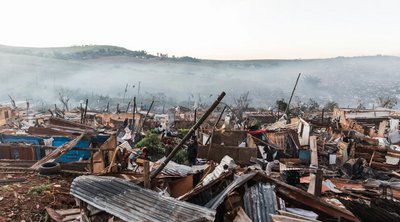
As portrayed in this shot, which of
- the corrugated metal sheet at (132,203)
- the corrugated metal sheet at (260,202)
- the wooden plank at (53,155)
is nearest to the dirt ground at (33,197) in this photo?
the wooden plank at (53,155)

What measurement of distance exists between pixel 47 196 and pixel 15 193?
2.55 feet

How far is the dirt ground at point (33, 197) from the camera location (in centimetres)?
611

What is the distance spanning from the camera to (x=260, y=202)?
193 inches

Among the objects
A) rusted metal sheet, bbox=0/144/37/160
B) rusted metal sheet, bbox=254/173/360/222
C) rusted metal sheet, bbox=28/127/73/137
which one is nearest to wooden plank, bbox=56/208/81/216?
rusted metal sheet, bbox=254/173/360/222

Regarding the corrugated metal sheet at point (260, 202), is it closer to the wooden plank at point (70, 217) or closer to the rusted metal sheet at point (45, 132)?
the wooden plank at point (70, 217)

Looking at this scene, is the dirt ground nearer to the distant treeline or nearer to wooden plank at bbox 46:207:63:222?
wooden plank at bbox 46:207:63:222

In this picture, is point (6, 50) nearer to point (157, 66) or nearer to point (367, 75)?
point (157, 66)

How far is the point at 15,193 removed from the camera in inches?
272

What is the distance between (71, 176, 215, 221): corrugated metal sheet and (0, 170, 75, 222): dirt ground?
1.90 metres

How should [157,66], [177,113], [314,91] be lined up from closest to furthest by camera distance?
1. [177,113]
2. [314,91]
3. [157,66]

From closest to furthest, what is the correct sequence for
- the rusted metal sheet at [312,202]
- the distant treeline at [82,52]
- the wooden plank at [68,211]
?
1. the rusted metal sheet at [312,202]
2. the wooden plank at [68,211]
3. the distant treeline at [82,52]

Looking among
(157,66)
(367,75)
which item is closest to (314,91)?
(367,75)

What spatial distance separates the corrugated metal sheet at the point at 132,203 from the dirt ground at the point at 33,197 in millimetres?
1905

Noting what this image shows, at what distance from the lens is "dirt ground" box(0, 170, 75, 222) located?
611 cm
